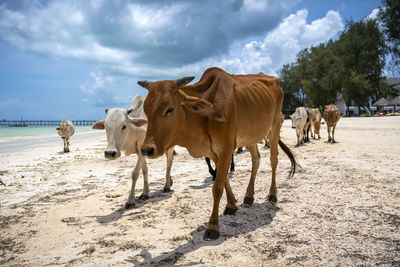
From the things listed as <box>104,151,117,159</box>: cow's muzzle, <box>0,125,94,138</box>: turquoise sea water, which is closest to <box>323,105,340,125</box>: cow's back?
<box>104,151,117,159</box>: cow's muzzle

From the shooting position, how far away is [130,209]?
4.82 meters

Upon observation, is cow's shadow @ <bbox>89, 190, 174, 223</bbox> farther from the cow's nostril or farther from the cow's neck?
the cow's neck

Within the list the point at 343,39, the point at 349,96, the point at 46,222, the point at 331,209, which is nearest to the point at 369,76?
the point at 349,96

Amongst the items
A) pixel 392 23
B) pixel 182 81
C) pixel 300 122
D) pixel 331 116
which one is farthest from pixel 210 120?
pixel 392 23

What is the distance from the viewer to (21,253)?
10.5ft

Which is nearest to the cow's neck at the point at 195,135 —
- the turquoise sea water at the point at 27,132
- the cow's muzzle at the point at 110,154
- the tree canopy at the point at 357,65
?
the cow's muzzle at the point at 110,154

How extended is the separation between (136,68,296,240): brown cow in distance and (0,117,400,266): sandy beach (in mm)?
494

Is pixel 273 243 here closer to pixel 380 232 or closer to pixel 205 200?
pixel 380 232

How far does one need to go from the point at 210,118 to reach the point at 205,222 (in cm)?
157

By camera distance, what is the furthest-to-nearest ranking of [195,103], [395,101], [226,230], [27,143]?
1. [395,101]
2. [27,143]
3. [226,230]
4. [195,103]

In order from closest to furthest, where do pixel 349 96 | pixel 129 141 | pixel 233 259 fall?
pixel 233 259, pixel 129 141, pixel 349 96

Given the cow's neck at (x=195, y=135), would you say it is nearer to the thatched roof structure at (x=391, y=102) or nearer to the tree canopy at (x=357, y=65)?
the tree canopy at (x=357, y=65)

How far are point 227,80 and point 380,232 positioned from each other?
273cm

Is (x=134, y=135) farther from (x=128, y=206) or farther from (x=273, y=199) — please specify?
(x=273, y=199)
